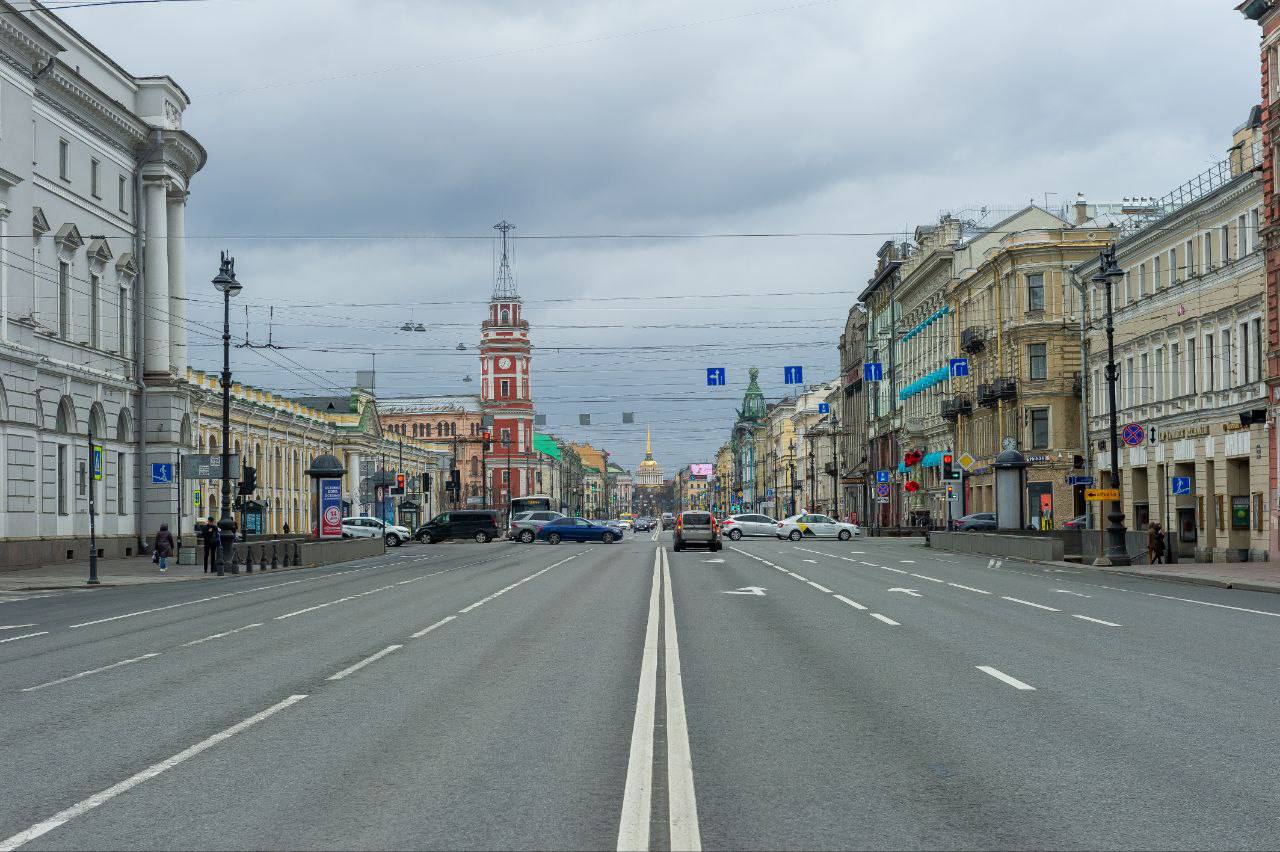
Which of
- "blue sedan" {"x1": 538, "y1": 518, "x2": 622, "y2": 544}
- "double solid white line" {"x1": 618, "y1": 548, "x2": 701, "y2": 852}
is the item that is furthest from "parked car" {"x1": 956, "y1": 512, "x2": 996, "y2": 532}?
"double solid white line" {"x1": 618, "y1": 548, "x2": 701, "y2": 852}

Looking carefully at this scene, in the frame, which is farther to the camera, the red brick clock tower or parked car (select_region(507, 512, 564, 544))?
the red brick clock tower

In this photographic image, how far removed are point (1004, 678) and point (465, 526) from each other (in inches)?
2793

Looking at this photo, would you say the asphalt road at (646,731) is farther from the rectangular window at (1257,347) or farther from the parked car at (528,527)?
the parked car at (528,527)

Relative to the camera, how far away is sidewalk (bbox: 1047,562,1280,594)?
30.5 meters

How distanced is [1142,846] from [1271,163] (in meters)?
39.9

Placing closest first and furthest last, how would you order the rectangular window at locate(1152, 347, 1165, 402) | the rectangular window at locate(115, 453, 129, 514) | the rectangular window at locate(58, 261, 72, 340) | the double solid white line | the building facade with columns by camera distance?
the double solid white line
the building facade with columns
the rectangular window at locate(58, 261, 72, 340)
the rectangular window at locate(1152, 347, 1165, 402)
the rectangular window at locate(115, 453, 129, 514)

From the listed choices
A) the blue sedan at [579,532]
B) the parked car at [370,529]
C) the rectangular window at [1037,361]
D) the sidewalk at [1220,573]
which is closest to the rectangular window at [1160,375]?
the sidewalk at [1220,573]

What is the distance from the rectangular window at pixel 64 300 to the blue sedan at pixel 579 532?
30.1m

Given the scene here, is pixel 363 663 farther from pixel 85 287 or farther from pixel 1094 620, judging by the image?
pixel 85 287

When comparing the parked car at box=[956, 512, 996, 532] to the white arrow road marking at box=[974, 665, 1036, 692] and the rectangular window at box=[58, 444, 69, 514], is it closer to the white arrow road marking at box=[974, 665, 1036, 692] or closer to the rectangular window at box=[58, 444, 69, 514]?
the rectangular window at box=[58, 444, 69, 514]

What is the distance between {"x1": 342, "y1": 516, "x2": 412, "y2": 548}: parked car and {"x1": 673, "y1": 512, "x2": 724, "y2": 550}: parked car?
19.6 meters

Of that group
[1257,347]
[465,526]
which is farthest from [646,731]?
[465,526]

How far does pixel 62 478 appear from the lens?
4978cm

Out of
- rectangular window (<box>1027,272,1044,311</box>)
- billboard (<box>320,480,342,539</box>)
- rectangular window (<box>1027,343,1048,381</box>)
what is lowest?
billboard (<box>320,480,342,539</box>)
